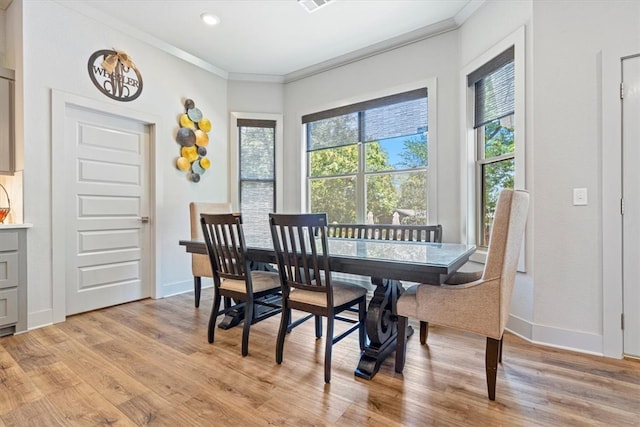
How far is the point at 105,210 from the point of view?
3.17 metres

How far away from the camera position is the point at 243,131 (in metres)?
4.40

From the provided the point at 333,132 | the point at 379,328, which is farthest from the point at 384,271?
the point at 333,132

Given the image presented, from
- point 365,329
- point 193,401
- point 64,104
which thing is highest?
point 64,104

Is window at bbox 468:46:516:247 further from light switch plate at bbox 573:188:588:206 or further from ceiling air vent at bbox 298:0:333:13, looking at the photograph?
ceiling air vent at bbox 298:0:333:13

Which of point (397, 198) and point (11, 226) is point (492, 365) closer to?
point (397, 198)

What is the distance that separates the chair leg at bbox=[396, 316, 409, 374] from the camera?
6.05 feet

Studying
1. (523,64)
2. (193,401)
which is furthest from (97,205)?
(523,64)

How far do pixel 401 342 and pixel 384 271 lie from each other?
495 mm

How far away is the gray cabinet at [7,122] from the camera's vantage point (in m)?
2.62

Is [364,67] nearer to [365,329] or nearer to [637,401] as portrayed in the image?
[365,329]

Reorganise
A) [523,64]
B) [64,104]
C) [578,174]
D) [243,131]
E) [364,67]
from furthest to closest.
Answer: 1. [243,131]
2. [364,67]
3. [64,104]
4. [523,64]
5. [578,174]

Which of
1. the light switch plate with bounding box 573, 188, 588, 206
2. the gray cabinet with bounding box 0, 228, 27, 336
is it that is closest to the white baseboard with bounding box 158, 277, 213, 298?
the gray cabinet with bounding box 0, 228, 27, 336

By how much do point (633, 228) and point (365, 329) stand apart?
1861 mm

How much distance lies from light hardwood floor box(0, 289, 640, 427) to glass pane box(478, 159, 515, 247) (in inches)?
38.8
